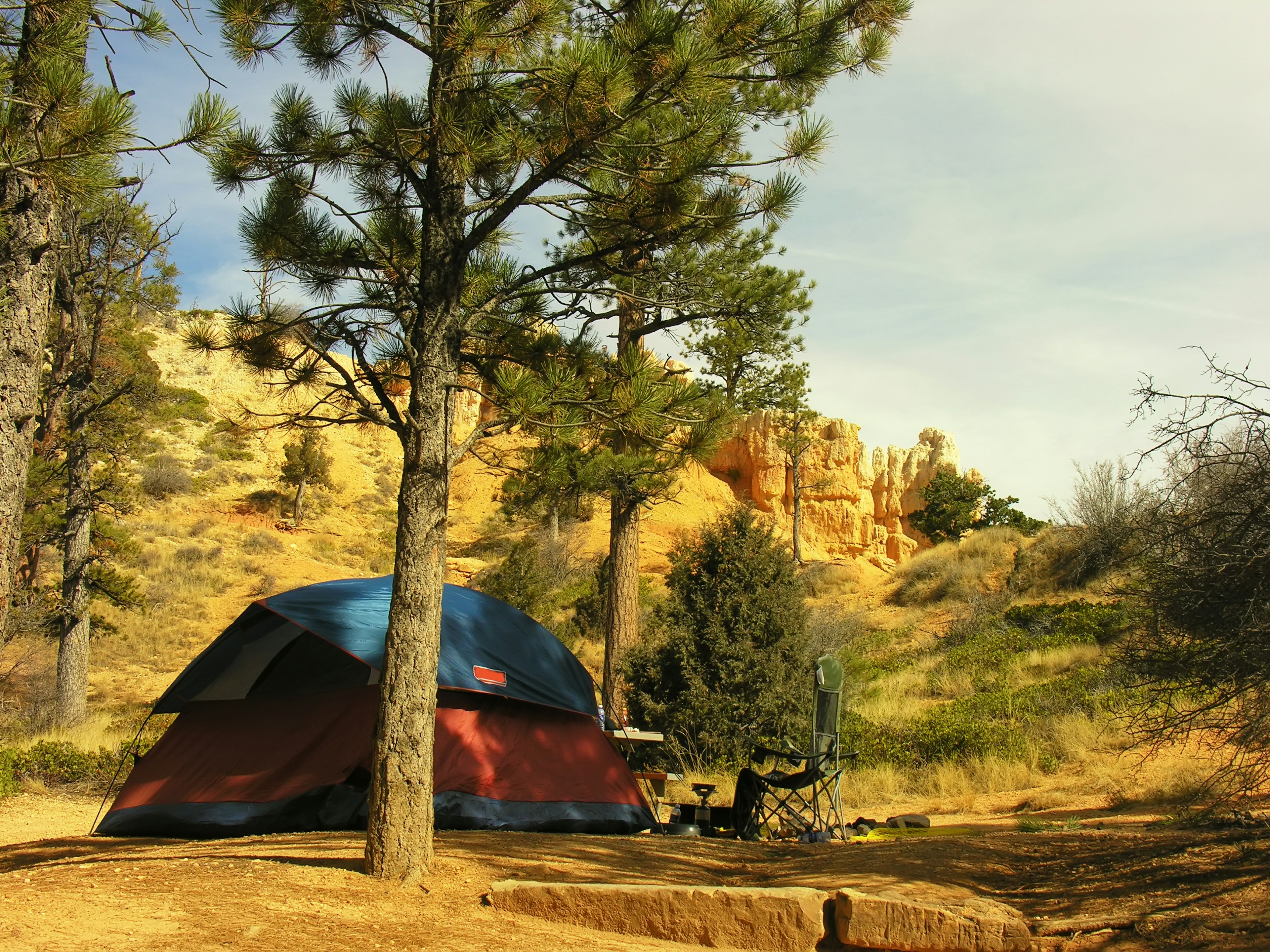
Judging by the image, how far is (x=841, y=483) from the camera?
143 feet

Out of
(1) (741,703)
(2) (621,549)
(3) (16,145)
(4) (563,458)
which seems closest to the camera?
(3) (16,145)

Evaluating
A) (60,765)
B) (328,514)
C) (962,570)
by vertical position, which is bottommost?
(60,765)

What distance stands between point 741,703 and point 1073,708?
4.32 metres

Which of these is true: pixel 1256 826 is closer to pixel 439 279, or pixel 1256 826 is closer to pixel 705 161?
pixel 705 161

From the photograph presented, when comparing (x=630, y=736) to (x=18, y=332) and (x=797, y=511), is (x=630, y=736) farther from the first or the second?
(x=797, y=511)

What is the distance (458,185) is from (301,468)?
33439mm

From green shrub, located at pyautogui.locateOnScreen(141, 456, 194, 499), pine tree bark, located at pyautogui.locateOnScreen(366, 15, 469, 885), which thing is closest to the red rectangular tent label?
pine tree bark, located at pyautogui.locateOnScreen(366, 15, 469, 885)

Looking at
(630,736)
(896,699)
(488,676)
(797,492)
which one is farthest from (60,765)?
(797,492)

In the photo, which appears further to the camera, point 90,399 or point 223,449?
point 223,449

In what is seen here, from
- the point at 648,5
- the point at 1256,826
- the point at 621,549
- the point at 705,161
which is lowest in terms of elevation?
the point at 1256,826

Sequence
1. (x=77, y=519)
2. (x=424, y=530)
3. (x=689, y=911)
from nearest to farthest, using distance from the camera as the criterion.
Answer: (x=689, y=911), (x=424, y=530), (x=77, y=519)

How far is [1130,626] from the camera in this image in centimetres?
1262

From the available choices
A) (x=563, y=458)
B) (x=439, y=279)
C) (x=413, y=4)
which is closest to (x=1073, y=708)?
(x=563, y=458)

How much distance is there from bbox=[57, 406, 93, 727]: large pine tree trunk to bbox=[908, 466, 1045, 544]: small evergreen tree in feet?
102
